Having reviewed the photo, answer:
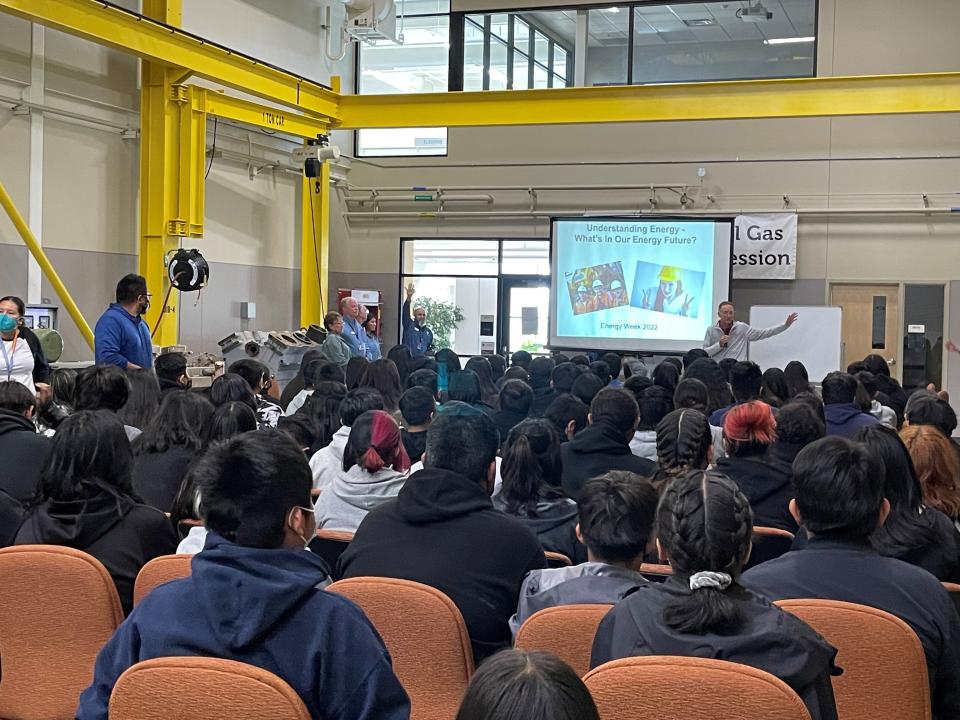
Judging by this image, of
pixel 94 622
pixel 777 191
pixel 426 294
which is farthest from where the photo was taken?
pixel 426 294

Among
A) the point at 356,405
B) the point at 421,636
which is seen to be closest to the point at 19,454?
the point at 356,405

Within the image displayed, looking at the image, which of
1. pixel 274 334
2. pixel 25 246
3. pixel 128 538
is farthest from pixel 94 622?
pixel 274 334

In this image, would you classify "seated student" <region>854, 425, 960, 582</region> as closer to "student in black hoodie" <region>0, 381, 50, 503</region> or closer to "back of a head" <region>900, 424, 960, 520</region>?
"back of a head" <region>900, 424, 960, 520</region>

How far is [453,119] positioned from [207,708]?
10368 millimetres

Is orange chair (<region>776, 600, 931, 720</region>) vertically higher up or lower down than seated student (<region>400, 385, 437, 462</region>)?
lower down

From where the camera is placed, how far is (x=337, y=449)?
439cm

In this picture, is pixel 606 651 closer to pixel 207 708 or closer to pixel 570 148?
pixel 207 708

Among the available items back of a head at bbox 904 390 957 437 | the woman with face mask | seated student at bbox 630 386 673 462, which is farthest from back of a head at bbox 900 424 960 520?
the woman with face mask

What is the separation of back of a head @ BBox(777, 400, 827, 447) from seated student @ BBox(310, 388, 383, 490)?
1.75m

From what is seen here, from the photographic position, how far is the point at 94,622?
2.47 m

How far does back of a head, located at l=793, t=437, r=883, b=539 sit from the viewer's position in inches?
90.7

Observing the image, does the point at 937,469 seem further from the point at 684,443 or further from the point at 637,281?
the point at 637,281

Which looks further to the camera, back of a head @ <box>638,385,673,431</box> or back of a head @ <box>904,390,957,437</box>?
back of a head @ <box>638,385,673,431</box>

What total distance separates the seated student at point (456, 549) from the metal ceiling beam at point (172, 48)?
6.50 m
